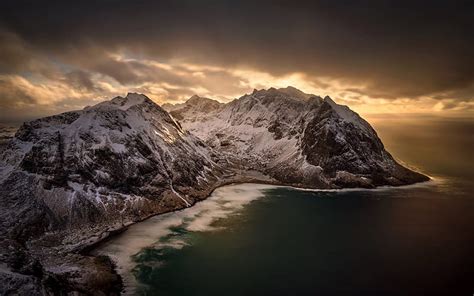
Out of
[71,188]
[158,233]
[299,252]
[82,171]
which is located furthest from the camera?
[82,171]

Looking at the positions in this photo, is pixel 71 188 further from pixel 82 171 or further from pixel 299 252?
pixel 299 252

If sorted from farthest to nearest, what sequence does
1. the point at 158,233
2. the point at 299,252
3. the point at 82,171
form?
the point at 82,171 < the point at 158,233 < the point at 299,252

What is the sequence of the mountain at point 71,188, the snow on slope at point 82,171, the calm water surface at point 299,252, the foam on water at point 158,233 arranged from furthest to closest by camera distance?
1. the snow on slope at point 82,171
2. the mountain at point 71,188
3. the foam on water at point 158,233
4. the calm water surface at point 299,252

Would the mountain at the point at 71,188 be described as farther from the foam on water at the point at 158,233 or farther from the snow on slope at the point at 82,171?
the foam on water at the point at 158,233

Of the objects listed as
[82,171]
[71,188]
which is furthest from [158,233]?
[82,171]

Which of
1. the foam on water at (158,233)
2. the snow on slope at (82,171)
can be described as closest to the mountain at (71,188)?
the snow on slope at (82,171)

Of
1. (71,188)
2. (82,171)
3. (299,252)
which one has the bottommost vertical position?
(299,252)

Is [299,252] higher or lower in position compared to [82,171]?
lower

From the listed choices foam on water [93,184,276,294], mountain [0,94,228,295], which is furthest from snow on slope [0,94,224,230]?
foam on water [93,184,276,294]

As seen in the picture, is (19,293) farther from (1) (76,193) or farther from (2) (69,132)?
(2) (69,132)
